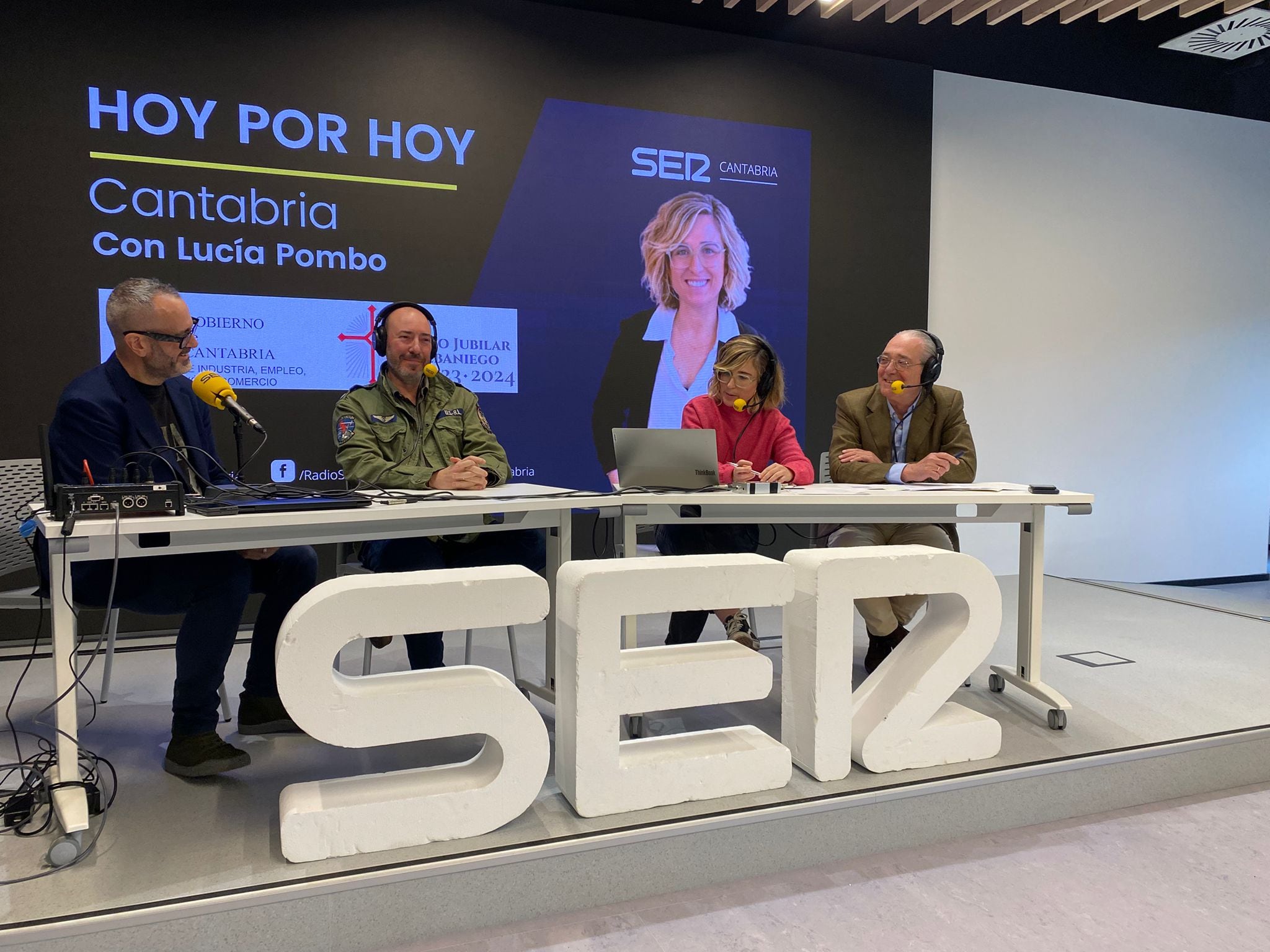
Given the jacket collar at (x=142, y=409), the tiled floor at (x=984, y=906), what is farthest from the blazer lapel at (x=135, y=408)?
the tiled floor at (x=984, y=906)

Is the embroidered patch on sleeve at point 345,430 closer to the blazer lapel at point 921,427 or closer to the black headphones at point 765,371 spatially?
the black headphones at point 765,371

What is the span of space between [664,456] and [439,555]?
78cm

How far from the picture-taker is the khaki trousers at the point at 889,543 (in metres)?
2.97

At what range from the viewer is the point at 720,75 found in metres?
4.62

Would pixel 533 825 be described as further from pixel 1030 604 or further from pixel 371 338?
pixel 371 338

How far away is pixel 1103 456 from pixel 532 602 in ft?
16.4

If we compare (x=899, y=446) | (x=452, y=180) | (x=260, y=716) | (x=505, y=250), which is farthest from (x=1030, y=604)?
(x=452, y=180)

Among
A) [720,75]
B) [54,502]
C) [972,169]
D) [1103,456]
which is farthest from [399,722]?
[1103,456]

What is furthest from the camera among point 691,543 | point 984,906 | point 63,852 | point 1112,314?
point 1112,314

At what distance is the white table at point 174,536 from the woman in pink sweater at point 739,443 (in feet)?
2.71

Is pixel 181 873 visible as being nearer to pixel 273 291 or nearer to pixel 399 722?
pixel 399 722

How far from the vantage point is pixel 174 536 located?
1878 millimetres

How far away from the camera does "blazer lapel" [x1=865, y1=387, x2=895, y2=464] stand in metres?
3.29

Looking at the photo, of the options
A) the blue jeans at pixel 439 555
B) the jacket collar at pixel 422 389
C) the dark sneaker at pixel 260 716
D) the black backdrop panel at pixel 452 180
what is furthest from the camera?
the black backdrop panel at pixel 452 180
